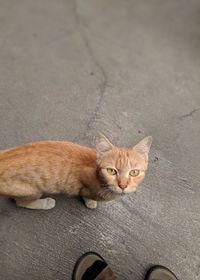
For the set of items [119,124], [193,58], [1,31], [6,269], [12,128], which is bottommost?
[6,269]

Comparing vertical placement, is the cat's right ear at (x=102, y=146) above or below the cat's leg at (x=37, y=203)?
above

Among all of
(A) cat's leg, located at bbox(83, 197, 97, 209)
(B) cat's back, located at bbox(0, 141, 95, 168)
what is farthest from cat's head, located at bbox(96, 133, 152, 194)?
(A) cat's leg, located at bbox(83, 197, 97, 209)

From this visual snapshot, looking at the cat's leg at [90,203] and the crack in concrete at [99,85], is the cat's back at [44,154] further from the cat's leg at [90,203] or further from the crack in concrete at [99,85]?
the crack in concrete at [99,85]

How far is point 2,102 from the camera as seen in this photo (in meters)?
1.89

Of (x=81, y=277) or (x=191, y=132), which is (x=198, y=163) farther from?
(x=81, y=277)

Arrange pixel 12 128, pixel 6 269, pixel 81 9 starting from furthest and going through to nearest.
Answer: pixel 81 9 → pixel 12 128 → pixel 6 269

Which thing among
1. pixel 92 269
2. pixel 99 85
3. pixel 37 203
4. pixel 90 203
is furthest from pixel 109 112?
pixel 92 269

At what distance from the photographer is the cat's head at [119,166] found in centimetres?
124

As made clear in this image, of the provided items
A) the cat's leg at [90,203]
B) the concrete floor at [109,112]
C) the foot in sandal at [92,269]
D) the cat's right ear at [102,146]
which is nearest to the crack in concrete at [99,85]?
the concrete floor at [109,112]

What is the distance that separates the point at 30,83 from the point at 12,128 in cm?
37

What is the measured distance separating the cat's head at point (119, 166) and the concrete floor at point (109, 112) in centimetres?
39

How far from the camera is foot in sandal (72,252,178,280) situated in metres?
1.41

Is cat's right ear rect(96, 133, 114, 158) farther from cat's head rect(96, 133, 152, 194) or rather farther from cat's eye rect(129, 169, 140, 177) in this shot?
cat's eye rect(129, 169, 140, 177)

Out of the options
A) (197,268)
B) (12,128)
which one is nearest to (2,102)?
(12,128)
